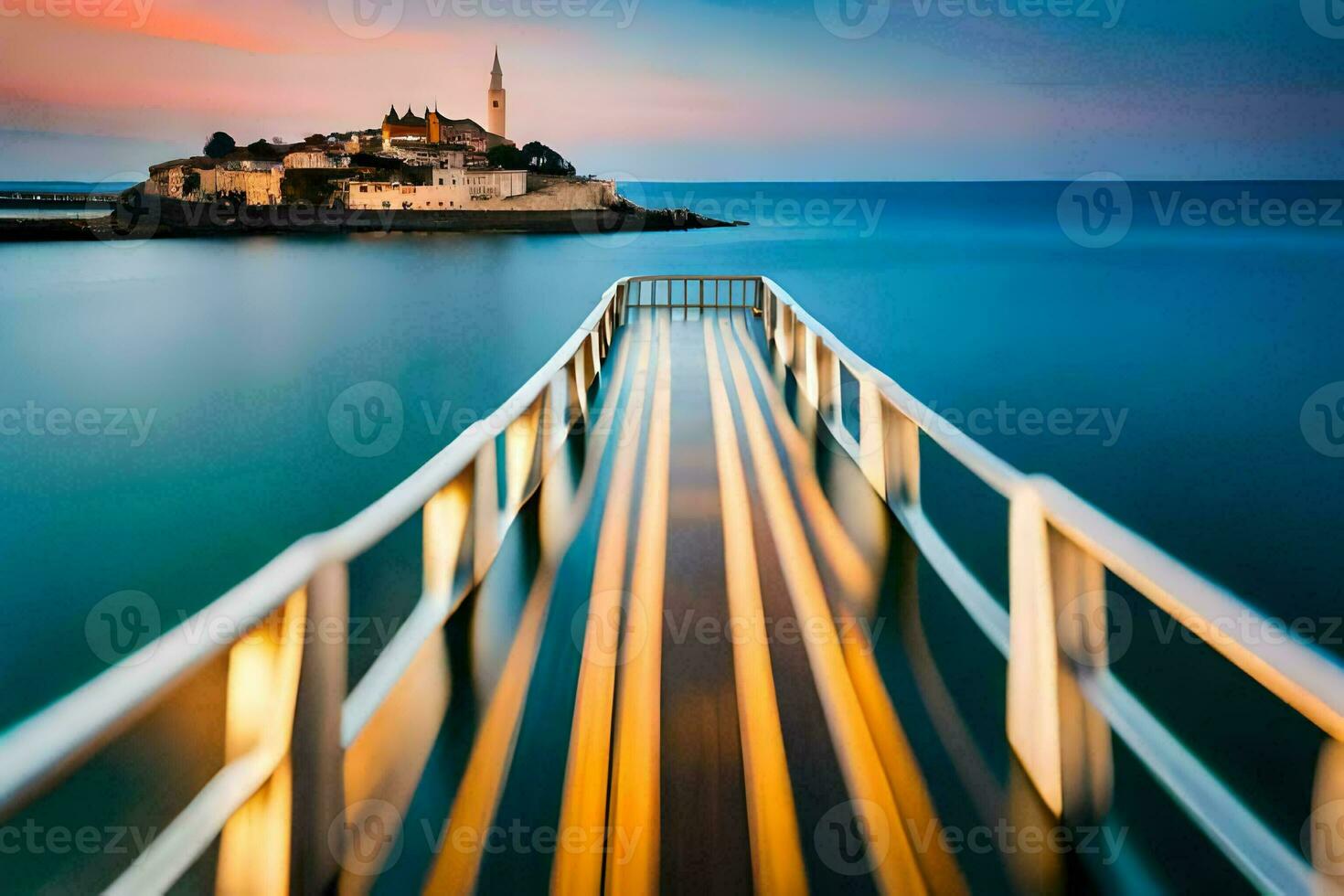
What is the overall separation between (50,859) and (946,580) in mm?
2623

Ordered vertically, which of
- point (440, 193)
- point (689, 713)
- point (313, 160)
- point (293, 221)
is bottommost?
point (689, 713)

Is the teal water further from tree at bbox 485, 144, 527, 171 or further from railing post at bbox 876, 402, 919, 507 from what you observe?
tree at bbox 485, 144, 527, 171

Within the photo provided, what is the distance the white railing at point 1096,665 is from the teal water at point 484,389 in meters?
2.02

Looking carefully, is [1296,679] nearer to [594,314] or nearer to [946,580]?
[946,580]

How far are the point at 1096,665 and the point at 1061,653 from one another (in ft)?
0.24

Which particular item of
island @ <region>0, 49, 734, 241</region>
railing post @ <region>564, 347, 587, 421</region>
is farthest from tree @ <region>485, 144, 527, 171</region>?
railing post @ <region>564, 347, 587, 421</region>

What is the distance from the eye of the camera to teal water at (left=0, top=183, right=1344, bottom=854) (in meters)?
6.91

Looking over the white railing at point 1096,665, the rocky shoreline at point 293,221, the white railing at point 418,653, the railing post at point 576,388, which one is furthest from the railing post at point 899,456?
the rocky shoreline at point 293,221

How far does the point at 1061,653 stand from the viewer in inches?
76.7

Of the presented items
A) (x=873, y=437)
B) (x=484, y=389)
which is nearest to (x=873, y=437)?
(x=873, y=437)

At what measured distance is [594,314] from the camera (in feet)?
28.0

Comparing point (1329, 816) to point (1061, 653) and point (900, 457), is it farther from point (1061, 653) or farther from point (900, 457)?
point (900, 457)

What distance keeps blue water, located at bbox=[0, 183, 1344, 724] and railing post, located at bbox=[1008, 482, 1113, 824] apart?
3.80m

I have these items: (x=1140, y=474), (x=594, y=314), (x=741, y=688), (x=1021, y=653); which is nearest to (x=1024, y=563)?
(x=1021, y=653)
